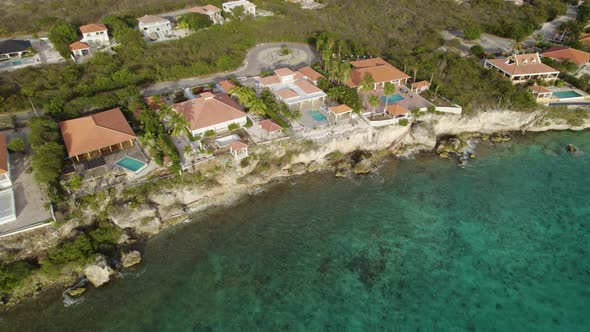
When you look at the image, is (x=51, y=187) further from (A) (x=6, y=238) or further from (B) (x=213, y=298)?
(B) (x=213, y=298)

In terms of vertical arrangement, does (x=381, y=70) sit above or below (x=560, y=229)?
above

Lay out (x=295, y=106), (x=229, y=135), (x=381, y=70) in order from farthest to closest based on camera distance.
Result: (x=381, y=70) < (x=295, y=106) < (x=229, y=135)

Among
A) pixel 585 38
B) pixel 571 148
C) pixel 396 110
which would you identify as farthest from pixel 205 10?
pixel 585 38

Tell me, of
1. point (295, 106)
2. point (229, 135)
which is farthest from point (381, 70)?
point (229, 135)

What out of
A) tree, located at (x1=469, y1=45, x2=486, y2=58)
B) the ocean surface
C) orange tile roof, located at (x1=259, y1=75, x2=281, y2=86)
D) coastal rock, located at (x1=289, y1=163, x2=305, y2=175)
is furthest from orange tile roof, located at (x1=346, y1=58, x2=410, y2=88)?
tree, located at (x1=469, y1=45, x2=486, y2=58)

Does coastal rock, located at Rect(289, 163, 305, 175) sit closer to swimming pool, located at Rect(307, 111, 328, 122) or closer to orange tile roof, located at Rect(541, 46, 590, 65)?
swimming pool, located at Rect(307, 111, 328, 122)

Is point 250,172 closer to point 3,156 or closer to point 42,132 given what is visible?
point 42,132

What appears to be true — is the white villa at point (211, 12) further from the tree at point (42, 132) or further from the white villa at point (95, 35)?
the tree at point (42, 132)
